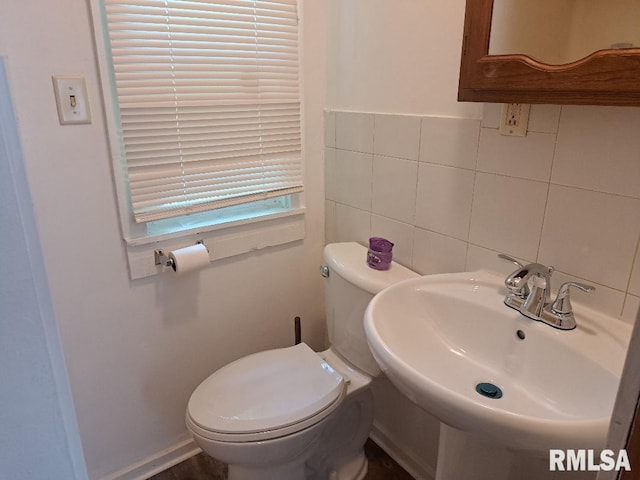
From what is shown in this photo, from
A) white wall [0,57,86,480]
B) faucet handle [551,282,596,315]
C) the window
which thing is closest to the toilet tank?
the window

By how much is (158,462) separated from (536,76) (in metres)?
1.68

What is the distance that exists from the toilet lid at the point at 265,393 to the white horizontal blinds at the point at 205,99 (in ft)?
1.79

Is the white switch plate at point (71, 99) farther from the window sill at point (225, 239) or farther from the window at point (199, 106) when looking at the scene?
→ the window sill at point (225, 239)

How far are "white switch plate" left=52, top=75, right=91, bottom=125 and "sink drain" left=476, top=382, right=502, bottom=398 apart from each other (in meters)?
1.22

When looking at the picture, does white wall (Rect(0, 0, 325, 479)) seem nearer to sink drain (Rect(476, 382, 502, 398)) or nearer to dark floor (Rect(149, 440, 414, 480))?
dark floor (Rect(149, 440, 414, 480))

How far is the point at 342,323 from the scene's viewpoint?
1.51m

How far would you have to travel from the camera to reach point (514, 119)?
111 cm

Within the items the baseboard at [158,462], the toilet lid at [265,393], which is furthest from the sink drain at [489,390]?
the baseboard at [158,462]

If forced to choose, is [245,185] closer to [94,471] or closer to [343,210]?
[343,210]

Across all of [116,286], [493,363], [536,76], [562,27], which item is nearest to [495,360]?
[493,363]

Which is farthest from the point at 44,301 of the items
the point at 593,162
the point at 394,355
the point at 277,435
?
the point at 593,162

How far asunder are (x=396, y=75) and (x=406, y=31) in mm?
124

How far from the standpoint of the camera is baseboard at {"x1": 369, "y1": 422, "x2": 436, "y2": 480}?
1588mm

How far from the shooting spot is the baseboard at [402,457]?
159 cm
